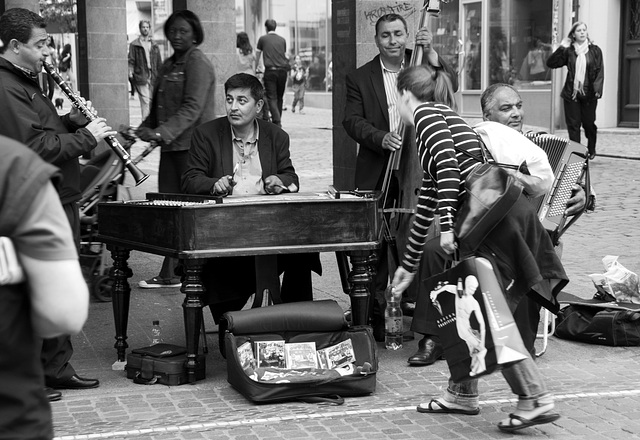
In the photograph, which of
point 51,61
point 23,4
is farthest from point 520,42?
point 51,61

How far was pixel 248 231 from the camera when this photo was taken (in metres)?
5.73

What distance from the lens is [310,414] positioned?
17.7 feet

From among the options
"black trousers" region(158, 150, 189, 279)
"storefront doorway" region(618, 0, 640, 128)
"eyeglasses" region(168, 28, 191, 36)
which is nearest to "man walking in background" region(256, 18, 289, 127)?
"storefront doorway" region(618, 0, 640, 128)

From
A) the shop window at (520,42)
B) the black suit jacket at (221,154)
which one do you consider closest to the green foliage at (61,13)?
the shop window at (520,42)

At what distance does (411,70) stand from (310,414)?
1.85m

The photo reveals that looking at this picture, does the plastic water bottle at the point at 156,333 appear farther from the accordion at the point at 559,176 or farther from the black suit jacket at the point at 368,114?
the accordion at the point at 559,176

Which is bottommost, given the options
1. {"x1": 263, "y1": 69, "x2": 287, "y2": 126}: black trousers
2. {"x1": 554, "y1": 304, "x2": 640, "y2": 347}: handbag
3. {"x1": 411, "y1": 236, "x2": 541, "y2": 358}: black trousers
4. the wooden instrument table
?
{"x1": 554, "y1": 304, "x2": 640, "y2": 347}: handbag

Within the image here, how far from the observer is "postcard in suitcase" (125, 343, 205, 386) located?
5.94 metres

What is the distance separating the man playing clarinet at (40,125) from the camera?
18.4ft

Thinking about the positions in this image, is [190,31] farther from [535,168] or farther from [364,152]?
[535,168]

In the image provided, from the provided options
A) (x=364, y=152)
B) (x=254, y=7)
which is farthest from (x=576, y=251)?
(x=254, y=7)

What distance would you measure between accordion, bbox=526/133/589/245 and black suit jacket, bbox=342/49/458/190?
93cm

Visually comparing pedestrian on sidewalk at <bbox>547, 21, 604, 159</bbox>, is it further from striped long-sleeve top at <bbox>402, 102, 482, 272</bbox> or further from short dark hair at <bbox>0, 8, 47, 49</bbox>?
short dark hair at <bbox>0, 8, 47, 49</bbox>

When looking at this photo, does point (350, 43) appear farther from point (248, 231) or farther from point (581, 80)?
point (581, 80)
